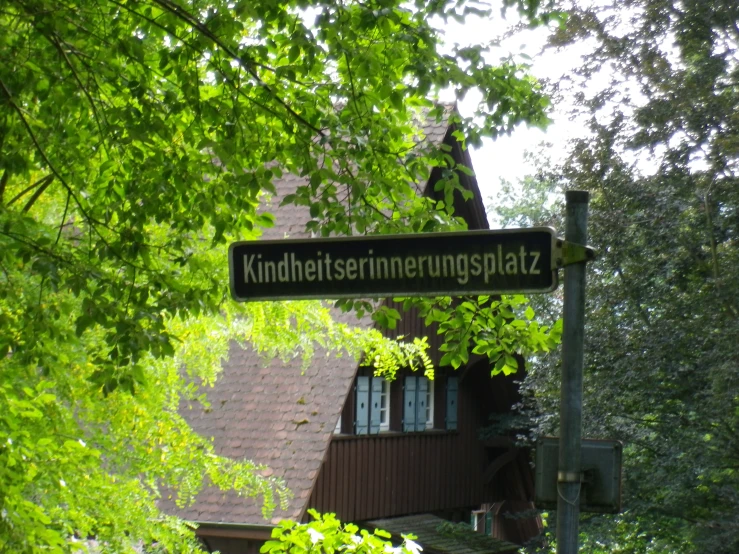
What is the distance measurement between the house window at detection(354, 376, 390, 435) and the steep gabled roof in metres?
1.19

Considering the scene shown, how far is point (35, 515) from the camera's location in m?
5.64

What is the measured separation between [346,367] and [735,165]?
6211mm

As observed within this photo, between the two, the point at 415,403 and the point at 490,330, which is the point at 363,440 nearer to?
the point at 415,403

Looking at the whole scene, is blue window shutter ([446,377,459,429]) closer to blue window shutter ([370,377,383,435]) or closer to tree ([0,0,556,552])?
blue window shutter ([370,377,383,435])

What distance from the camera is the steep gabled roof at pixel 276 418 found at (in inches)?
585

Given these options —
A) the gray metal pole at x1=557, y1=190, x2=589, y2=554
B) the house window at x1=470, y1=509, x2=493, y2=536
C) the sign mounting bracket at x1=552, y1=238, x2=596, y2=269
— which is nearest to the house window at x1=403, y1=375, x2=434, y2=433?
the house window at x1=470, y1=509, x2=493, y2=536

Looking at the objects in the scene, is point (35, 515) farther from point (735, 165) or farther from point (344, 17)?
point (735, 165)

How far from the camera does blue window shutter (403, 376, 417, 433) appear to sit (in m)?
18.4

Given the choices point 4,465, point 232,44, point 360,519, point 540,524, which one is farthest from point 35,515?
point 540,524

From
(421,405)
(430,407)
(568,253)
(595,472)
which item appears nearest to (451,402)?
(430,407)

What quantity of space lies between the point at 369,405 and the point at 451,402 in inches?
121

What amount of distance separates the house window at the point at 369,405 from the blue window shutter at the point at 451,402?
221 cm

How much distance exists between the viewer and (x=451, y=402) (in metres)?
19.9

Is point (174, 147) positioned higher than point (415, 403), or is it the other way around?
point (174, 147)
